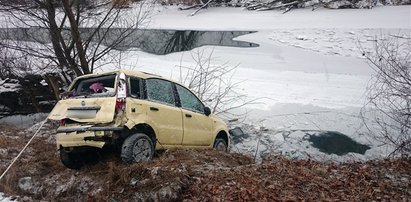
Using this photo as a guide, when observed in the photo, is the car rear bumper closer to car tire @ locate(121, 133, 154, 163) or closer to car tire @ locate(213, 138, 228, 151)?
car tire @ locate(121, 133, 154, 163)

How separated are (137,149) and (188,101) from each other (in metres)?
2.02

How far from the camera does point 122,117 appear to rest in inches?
271

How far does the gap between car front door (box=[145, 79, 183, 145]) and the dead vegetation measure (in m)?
0.33

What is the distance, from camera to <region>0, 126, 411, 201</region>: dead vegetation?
5.97m

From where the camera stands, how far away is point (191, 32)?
22.9 m

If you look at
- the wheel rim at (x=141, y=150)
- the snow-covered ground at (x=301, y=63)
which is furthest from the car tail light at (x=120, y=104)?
the snow-covered ground at (x=301, y=63)

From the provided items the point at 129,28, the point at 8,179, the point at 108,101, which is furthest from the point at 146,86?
the point at 129,28

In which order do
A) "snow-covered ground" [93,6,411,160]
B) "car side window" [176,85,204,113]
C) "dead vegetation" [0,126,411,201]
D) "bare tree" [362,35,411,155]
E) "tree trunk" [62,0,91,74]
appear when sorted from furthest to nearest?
1. "tree trunk" [62,0,91,74]
2. "snow-covered ground" [93,6,411,160]
3. "bare tree" [362,35,411,155]
4. "car side window" [176,85,204,113]
5. "dead vegetation" [0,126,411,201]

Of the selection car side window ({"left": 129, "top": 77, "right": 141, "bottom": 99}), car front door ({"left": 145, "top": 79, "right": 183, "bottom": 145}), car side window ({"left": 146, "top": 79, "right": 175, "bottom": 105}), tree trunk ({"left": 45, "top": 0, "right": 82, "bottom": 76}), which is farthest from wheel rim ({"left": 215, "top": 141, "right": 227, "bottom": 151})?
tree trunk ({"left": 45, "top": 0, "right": 82, "bottom": 76})

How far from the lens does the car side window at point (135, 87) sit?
285 inches

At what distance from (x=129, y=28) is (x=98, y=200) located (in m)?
10.1

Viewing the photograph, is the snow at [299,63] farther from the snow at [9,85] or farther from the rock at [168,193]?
the rock at [168,193]

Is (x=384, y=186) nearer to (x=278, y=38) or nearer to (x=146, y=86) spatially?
(x=146, y=86)

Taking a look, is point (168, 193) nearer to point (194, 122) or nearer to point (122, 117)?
point (122, 117)
